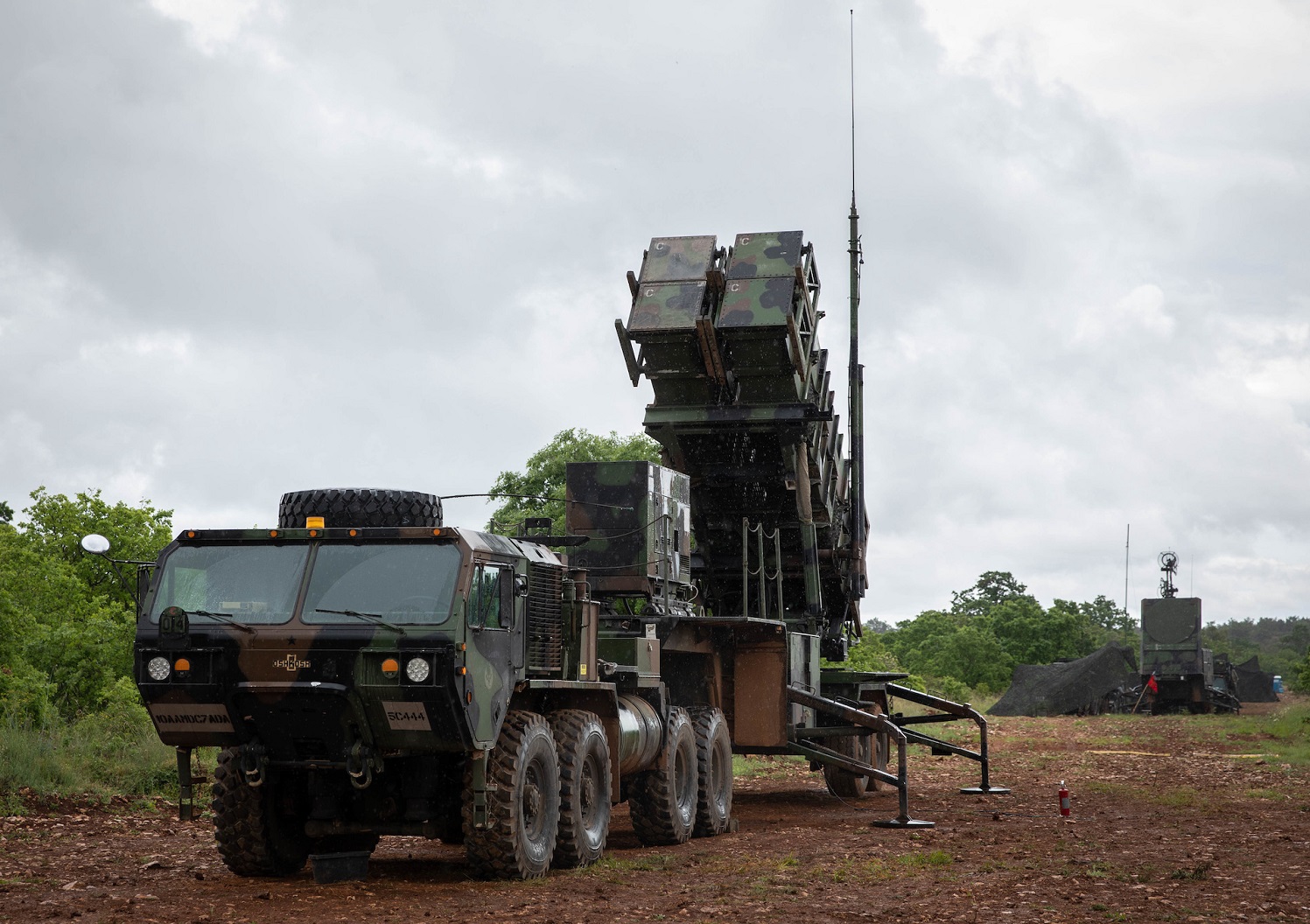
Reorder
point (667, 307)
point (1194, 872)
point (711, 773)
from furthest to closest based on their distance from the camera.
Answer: point (667, 307) < point (711, 773) < point (1194, 872)

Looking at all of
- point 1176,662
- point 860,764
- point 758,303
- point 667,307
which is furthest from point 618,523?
point 1176,662

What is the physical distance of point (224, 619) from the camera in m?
9.29

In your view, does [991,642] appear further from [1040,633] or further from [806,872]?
[806,872]

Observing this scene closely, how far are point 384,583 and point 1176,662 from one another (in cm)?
3740

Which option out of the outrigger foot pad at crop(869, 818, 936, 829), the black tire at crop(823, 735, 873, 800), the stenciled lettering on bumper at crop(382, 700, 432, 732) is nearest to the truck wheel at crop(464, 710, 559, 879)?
the stenciled lettering on bumper at crop(382, 700, 432, 732)

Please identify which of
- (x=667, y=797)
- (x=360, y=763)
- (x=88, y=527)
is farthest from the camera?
(x=88, y=527)

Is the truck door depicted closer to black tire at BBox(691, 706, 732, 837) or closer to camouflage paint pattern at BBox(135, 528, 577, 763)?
camouflage paint pattern at BBox(135, 528, 577, 763)

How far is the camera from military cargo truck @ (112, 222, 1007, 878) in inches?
360

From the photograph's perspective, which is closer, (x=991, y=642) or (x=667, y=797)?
(x=667, y=797)

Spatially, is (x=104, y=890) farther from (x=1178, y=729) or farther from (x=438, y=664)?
(x=1178, y=729)

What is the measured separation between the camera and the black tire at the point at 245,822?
32.2ft

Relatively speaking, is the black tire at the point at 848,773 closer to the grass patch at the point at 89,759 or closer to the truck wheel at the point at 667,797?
the truck wheel at the point at 667,797

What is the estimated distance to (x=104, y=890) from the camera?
9.26 meters

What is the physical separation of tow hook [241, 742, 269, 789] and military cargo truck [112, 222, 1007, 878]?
0.03m
